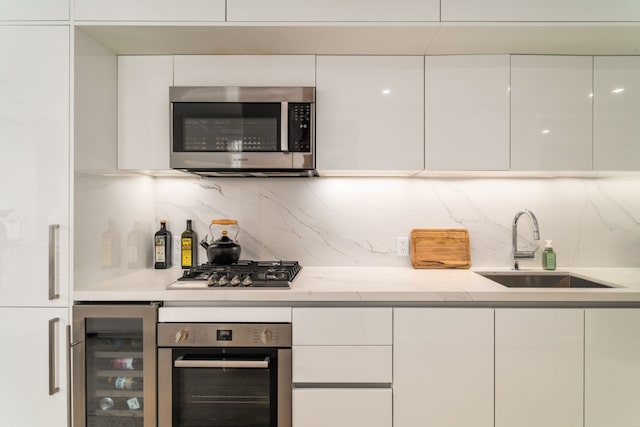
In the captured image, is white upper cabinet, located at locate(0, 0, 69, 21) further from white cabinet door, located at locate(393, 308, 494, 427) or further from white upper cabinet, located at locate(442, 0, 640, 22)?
white cabinet door, located at locate(393, 308, 494, 427)

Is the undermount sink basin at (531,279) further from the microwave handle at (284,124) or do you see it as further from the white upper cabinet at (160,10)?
the white upper cabinet at (160,10)

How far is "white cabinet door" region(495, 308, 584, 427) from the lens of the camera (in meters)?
1.57

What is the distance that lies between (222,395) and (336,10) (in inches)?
70.0

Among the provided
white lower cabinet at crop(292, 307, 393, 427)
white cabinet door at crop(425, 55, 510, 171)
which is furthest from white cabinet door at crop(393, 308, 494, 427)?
white cabinet door at crop(425, 55, 510, 171)

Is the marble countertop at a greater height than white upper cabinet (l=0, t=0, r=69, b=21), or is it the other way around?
white upper cabinet (l=0, t=0, r=69, b=21)

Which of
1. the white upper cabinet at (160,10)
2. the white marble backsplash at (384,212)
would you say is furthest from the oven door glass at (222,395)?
the white upper cabinet at (160,10)

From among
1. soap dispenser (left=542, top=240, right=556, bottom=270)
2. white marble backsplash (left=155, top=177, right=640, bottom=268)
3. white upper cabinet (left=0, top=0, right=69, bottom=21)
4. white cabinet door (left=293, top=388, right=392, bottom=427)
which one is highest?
white upper cabinet (left=0, top=0, right=69, bottom=21)

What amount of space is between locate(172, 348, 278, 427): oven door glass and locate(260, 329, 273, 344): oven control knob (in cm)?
7

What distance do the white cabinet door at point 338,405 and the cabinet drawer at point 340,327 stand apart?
21 centimetres

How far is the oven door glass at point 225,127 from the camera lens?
5.90 ft

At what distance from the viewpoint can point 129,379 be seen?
5.25ft

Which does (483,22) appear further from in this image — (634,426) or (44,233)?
(44,233)

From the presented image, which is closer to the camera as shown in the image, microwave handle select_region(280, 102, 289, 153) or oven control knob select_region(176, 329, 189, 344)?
oven control knob select_region(176, 329, 189, 344)

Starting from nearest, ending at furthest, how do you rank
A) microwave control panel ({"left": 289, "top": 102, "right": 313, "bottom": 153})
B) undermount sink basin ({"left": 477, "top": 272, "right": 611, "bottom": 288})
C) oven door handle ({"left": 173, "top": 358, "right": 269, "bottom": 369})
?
oven door handle ({"left": 173, "top": 358, "right": 269, "bottom": 369})
microwave control panel ({"left": 289, "top": 102, "right": 313, "bottom": 153})
undermount sink basin ({"left": 477, "top": 272, "right": 611, "bottom": 288})
